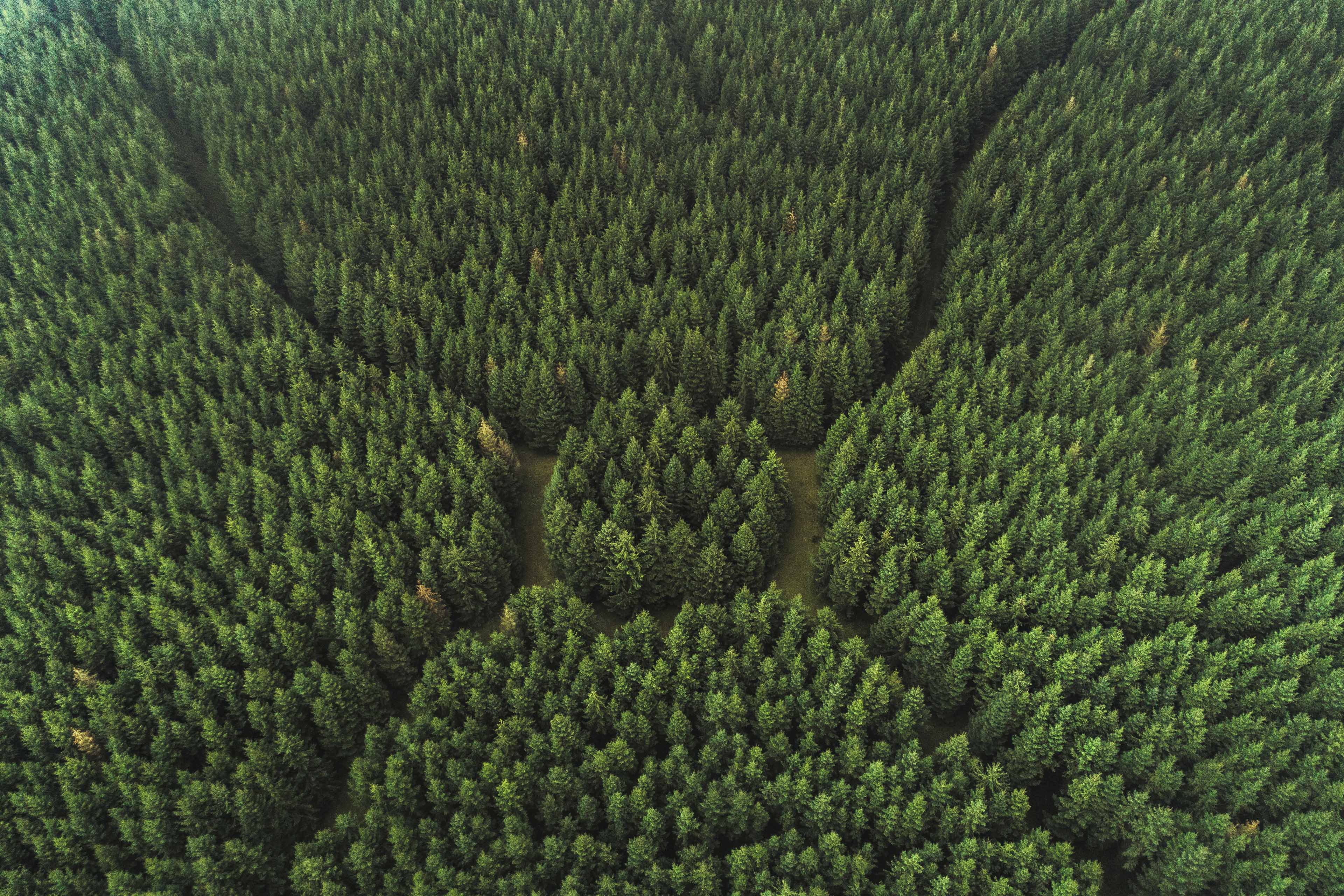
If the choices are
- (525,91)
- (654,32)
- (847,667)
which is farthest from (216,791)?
(654,32)

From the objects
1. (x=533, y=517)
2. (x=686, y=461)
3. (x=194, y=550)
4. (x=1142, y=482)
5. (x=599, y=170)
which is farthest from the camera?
(x=599, y=170)

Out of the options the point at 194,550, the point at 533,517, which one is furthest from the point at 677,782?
the point at 194,550

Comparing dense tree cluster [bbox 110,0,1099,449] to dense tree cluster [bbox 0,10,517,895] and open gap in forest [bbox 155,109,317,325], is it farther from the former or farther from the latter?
dense tree cluster [bbox 0,10,517,895]

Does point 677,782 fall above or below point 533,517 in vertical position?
below

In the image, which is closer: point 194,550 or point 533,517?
point 194,550

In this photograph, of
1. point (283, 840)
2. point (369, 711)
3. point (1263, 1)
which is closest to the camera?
point (283, 840)

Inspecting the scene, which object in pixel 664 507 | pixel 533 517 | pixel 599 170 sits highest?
pixel 599 170

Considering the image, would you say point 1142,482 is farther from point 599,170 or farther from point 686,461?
point 599,170

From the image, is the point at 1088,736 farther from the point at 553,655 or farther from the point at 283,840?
the point at 283,840
